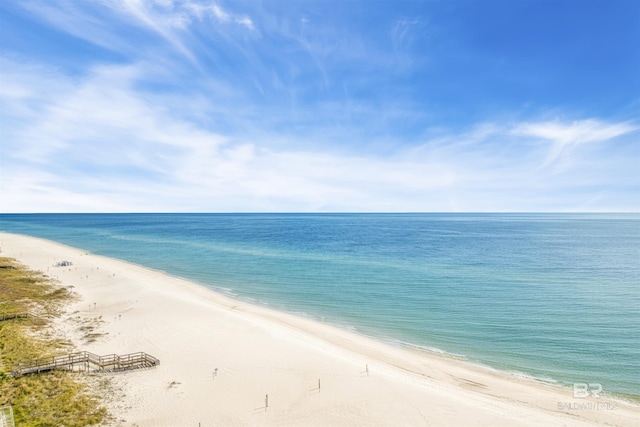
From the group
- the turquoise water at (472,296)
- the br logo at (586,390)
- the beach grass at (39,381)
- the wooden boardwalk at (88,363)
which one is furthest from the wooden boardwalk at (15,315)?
the br logo at (586,390)

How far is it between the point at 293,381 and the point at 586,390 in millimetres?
22310

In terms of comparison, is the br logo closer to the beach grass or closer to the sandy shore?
the sandy shore

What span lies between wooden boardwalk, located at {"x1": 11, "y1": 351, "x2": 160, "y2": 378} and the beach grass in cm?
76

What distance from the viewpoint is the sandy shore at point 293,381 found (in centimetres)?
2200

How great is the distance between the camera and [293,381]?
1025 inches

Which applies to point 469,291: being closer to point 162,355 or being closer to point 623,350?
point 623,350

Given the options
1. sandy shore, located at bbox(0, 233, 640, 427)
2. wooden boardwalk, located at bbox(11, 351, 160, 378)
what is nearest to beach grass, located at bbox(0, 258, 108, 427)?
wooden boardwalk, located at bbox(11, 351, 160, 378)

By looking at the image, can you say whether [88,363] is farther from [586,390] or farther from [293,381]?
[586,390]

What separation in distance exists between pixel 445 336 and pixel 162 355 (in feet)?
90.9

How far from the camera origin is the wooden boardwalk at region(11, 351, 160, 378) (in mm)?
25312

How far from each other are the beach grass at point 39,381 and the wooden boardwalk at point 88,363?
0.76 metres

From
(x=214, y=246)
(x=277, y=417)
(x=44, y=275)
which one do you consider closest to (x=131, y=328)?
(x=277, y=417)

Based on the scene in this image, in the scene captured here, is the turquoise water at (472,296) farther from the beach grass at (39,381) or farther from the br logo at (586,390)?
the beach grass at (39,381)

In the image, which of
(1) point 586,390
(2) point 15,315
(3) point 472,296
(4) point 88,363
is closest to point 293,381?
(4) point 88,363
